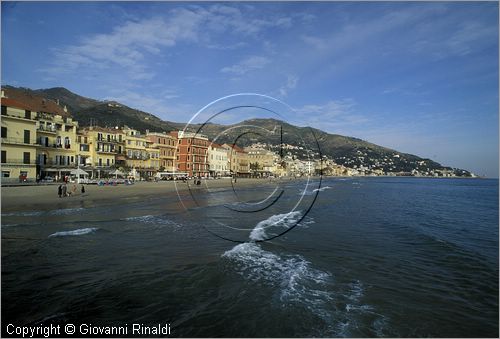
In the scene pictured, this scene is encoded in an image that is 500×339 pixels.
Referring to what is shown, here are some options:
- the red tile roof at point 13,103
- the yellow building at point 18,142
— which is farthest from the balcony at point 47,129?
the red tile roof at point 13,103

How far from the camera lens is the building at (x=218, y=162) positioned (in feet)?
325

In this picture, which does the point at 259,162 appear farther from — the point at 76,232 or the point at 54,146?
the point at 76,232

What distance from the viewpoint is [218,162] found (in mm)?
106625

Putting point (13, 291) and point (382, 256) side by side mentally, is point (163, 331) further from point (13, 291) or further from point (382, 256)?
point (382, 256)

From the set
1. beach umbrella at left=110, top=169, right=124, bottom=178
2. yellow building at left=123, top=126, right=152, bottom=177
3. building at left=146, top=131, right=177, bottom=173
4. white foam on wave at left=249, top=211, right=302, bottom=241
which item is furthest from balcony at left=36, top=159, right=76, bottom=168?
white foam on wave at left=249, top=211, right=302, bottom=241

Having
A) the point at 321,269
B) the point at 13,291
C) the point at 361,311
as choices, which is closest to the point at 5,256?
→ the point at 13,291

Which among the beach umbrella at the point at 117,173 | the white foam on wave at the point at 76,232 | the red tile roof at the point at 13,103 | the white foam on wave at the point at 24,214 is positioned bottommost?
the white foam on wave at the point at 24,214

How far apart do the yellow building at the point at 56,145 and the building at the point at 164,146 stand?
2363 cm

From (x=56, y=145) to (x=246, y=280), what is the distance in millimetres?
57065

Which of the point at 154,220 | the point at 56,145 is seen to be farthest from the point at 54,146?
the point at 154,220

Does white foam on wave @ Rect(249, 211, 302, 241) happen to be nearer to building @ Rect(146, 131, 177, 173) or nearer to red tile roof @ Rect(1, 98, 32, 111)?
red tile roof @ Rect(1, 98, 32, 111)

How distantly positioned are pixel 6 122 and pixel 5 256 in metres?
44.4

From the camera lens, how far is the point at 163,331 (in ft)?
25.1

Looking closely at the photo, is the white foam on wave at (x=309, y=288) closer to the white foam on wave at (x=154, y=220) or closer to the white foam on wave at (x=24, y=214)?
the white foam on wave at (x=154, y=220)
